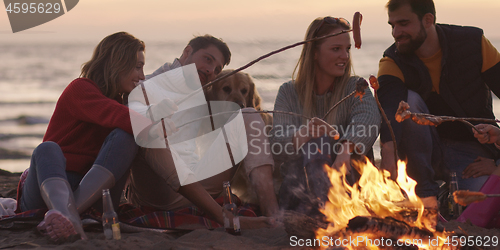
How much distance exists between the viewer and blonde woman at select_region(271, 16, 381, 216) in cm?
337

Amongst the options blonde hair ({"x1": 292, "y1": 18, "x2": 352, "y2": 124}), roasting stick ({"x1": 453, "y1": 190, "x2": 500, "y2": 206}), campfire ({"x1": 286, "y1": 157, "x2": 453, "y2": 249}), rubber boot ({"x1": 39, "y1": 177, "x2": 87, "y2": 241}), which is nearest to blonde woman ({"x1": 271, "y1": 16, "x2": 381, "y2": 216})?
blonde hair ({"x1": 292, "y1": 18, "x2": 352, "y2": 124})

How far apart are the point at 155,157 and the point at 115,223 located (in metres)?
0.59

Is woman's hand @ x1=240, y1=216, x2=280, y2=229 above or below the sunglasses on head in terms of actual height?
below

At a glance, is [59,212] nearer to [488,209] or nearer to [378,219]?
[378,219]

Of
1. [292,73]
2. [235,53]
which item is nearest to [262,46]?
[292,73]

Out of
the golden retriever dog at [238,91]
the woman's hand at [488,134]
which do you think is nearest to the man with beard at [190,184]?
the golden retriever dog at [238,91]

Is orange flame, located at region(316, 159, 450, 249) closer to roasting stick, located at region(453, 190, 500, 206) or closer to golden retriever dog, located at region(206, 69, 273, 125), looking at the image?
roasting stick, located at region(453, 190, 500, 206)

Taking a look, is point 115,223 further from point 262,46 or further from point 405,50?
point 405,50

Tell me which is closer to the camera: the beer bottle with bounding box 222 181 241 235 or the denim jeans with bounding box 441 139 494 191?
the beer bottle with bounding box 222 181 241 235

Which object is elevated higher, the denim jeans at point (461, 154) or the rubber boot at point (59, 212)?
the rubber boot at point (59, 212)

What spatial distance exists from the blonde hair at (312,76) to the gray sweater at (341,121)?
41mm

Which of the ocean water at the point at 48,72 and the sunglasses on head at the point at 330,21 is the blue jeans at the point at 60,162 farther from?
the sunglasses on head at the point at 330,21

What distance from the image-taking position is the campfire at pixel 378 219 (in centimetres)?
237

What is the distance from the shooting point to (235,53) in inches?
178
